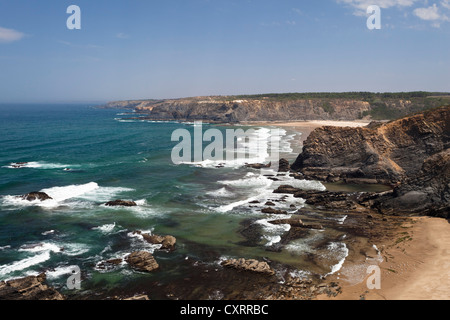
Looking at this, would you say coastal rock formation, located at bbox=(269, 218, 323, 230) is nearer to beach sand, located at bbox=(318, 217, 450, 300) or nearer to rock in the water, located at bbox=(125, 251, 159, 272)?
beach sand, located at bbox=(318, 217, 450, 300)

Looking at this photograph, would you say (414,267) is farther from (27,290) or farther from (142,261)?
(27,290)

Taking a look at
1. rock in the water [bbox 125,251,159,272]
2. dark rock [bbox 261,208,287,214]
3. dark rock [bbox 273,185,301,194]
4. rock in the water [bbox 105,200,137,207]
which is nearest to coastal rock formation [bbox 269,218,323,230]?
dark rock [bbox 261,208,287,214]

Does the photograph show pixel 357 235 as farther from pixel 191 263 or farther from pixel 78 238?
pixel 78 238

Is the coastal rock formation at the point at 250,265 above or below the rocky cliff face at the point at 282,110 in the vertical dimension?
below

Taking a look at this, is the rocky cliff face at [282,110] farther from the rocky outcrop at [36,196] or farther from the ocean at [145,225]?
the rocky outcrop at [36,196]

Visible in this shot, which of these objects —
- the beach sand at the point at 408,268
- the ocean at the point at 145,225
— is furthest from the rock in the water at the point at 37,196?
the beach sand at the point at 408,268

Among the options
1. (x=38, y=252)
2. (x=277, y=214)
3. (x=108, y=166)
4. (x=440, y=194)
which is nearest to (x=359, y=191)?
(x=440, y=194)
